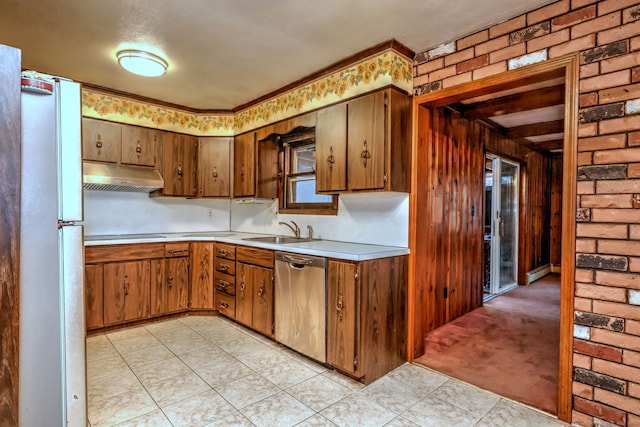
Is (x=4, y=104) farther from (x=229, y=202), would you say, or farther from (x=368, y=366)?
(x=229, y=202)

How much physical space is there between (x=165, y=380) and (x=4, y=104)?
6.48 ft

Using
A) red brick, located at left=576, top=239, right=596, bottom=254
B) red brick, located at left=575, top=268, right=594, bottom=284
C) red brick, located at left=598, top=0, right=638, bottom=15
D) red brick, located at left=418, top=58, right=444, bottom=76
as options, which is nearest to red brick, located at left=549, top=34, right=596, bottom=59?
red brick, located at left=598, top=0, right=638, bottom=15

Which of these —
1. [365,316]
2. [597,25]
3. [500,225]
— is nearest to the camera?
[597,25]

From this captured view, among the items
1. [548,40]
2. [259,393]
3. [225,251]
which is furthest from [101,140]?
[548,40]

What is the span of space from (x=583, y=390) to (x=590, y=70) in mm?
1764

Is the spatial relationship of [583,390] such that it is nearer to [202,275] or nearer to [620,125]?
[620,125]

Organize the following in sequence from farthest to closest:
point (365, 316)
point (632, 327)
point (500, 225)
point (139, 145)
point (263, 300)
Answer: point (500, 225) → point (139, 145) → point (263, 300) → point (365, 316) → point (632, 327)

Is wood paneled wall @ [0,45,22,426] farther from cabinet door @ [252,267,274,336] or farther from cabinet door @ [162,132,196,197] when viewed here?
cabinet door @ [162,132,196,197]

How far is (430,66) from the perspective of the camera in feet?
8.23

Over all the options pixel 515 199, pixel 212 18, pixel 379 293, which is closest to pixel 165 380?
pixel 379 293

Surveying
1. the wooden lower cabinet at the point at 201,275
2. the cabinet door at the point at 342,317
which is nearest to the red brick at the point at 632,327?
the cabinet door at the point at 342,317

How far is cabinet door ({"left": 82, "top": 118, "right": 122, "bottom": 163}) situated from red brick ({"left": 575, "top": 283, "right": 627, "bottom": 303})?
4.10 metres

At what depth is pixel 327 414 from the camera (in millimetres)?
1915

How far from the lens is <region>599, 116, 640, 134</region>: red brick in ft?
5.44
